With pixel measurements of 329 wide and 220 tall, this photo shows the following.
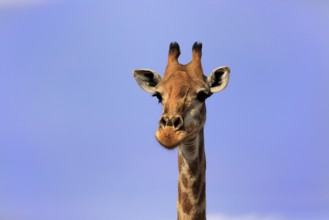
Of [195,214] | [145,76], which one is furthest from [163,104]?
[195,214]

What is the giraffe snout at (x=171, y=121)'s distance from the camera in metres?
16.4

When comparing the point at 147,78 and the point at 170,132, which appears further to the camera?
the point at 147,78

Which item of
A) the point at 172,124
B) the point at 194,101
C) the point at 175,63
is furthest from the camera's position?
the point at 175,63

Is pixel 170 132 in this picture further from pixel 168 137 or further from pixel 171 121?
pixel 171 121

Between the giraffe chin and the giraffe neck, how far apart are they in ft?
5.19

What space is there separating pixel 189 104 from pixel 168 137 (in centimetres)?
145

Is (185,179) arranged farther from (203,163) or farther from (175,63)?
(175,63)

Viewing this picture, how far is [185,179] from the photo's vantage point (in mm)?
18094

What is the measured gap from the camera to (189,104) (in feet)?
56.9

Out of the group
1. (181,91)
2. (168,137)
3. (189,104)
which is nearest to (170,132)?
(168,137)

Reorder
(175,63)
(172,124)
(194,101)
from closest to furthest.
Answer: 1. (172,124)
2. (194,101)
3. (175,63)

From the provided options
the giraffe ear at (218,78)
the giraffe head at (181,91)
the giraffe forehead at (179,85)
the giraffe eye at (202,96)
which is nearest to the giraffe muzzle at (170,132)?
the giraffe head at (181,91)

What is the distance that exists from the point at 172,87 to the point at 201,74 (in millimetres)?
1191

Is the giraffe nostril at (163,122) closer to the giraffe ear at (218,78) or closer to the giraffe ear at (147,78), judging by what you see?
the giraffe ear at (147,78)
